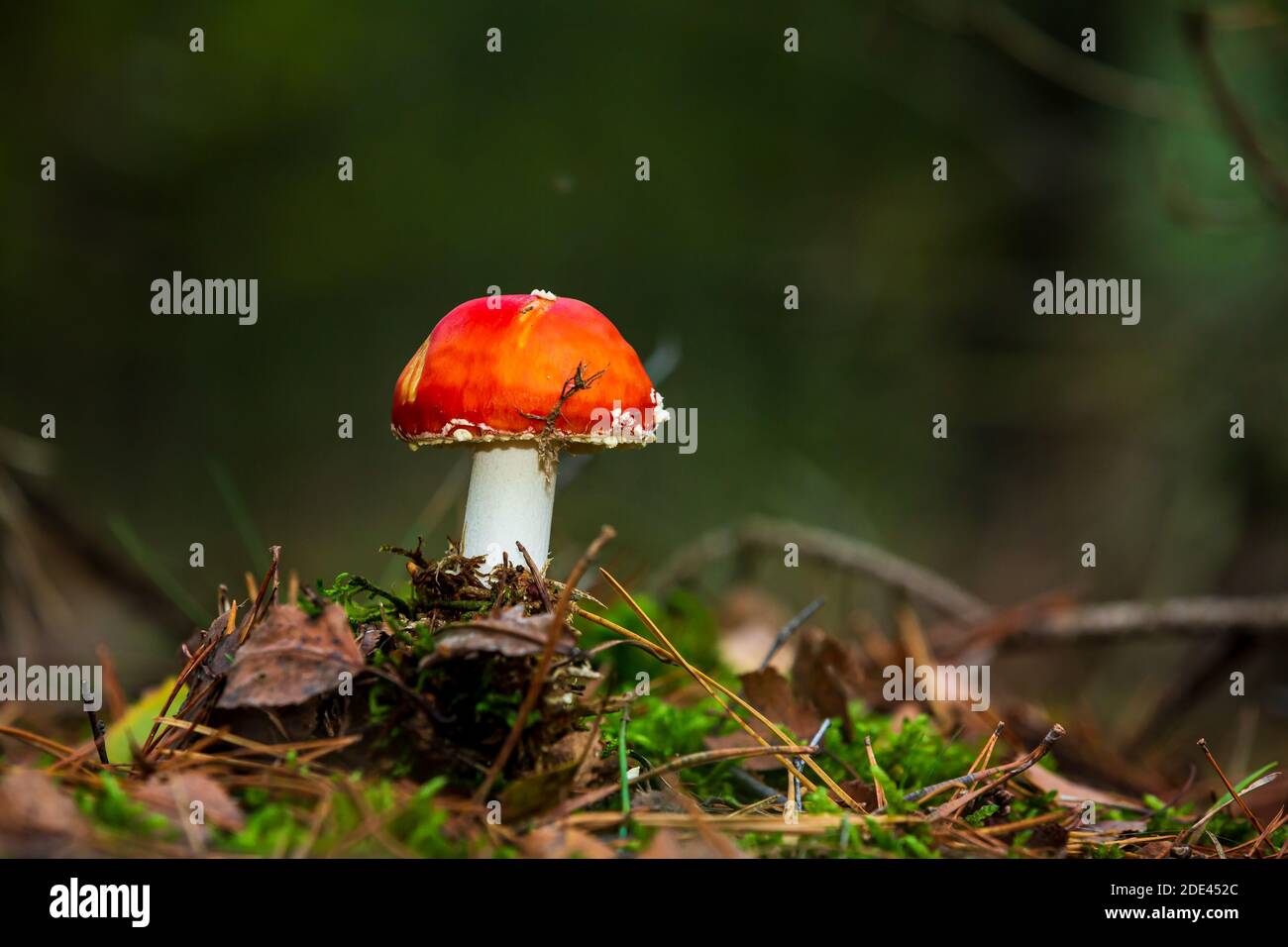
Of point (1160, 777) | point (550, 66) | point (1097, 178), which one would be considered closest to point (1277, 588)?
point (1160, 777)

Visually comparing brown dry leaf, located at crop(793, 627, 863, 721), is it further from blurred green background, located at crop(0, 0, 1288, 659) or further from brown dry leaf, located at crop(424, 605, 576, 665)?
blurred green background, located at crop(0, 0, 1288, 659)

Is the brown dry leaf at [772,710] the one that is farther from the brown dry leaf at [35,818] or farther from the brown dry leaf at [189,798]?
the brown dry leaf at [35,818]

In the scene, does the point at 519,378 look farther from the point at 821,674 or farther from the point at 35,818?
the point at 821,674

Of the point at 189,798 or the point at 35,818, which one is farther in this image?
the point at 189,798

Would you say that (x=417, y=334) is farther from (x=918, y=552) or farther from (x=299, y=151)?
(x=918, y=552)

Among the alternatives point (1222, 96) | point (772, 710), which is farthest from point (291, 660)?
point (1222, 96)

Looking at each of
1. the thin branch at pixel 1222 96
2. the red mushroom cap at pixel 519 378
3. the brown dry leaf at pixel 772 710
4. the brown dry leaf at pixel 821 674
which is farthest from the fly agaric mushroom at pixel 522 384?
the thin branch at pixel 1222 96
